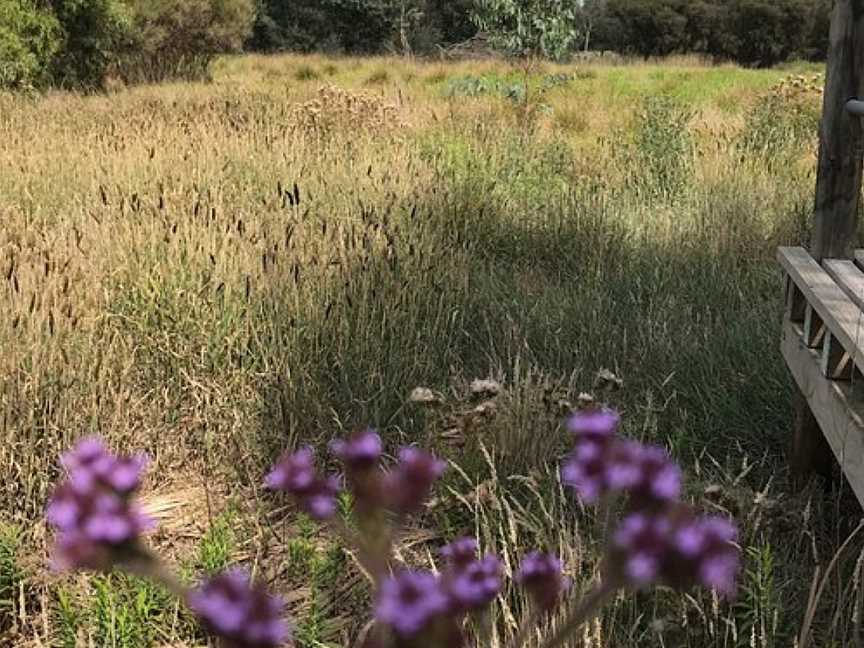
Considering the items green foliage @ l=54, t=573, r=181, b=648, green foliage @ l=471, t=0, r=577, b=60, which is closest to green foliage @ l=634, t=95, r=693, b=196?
green foliage @ l=471, t=0, r=577, b=60

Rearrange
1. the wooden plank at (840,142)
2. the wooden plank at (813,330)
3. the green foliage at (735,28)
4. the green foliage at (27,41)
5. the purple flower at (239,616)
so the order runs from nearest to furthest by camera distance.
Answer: the purple flower at (239,616) → the wooden plank at (813,330) → the wooden plank at (840,142) → the green foliage at (27,41) → the green foliage at (735,28)

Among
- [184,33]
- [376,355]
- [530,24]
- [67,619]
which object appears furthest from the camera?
[184,33]

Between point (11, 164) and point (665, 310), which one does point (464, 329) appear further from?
point (11, 164)

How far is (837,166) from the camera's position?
2.94 meters

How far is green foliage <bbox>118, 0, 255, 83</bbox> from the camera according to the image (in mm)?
19578

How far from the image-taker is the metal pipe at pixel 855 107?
275 cm

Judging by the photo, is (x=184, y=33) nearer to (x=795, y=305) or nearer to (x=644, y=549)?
(x=795, y=305)

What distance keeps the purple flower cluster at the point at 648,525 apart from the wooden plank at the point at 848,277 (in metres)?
1.96

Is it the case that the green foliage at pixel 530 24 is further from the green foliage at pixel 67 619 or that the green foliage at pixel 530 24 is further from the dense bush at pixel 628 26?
the dense bush at pixel 628 26

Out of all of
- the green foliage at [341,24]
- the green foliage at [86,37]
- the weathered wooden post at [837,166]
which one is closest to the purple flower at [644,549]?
the weathered wooden post at [837,166]

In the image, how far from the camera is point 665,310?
4.07m

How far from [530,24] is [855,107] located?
9.25 meters

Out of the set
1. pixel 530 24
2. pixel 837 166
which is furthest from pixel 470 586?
pixel 530 24

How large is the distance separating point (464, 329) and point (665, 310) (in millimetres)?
823
